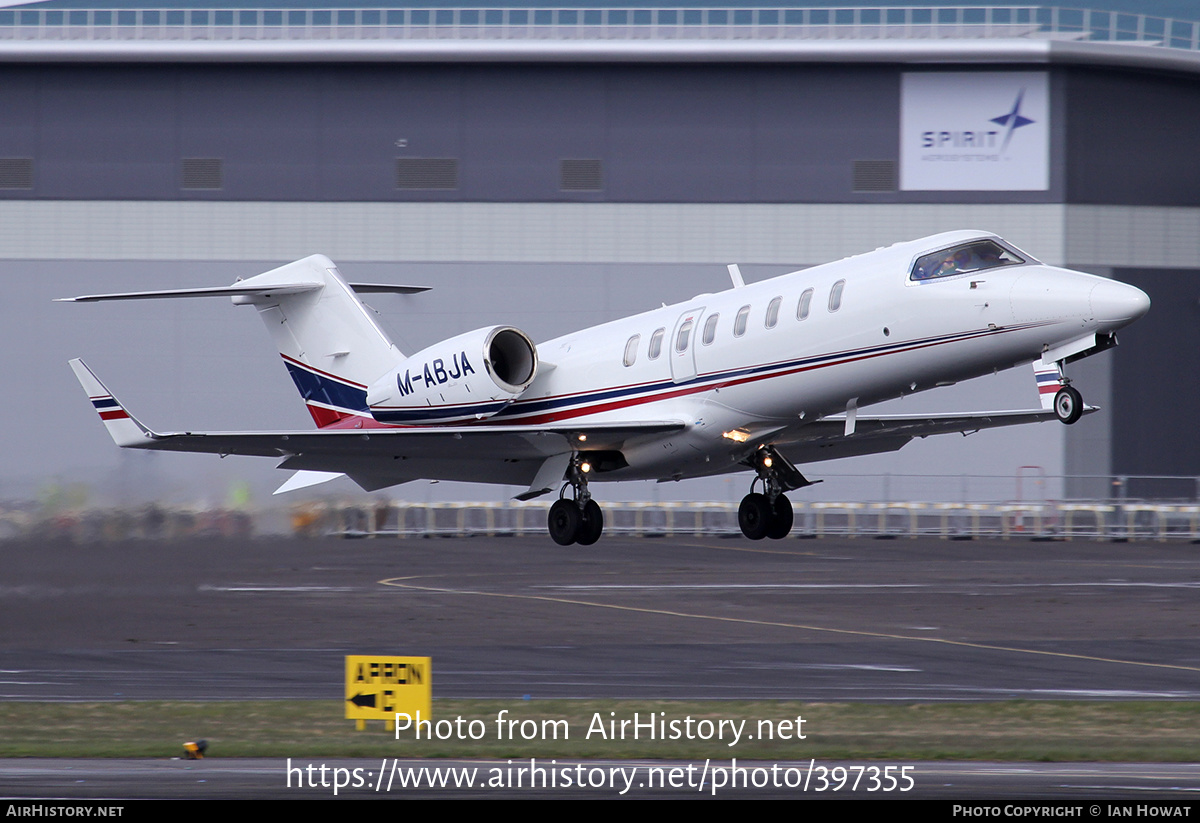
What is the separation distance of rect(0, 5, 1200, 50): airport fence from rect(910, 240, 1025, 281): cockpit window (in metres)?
21.5

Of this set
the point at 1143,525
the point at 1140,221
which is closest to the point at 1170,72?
the point at 1140,221

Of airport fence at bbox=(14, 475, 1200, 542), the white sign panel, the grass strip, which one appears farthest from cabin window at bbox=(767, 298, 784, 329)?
the white sign panel

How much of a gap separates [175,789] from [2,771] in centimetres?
249

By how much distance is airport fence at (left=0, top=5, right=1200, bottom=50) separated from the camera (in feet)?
121

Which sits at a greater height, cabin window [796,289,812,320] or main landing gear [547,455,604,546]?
cabin window [796,289,812,320]

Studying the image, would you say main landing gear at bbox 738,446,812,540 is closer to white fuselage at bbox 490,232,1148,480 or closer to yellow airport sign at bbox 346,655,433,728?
white fuselage at bbox 490,232,1148,480

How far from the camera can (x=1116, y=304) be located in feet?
49.1

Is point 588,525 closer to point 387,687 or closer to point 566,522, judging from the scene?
point 566,522

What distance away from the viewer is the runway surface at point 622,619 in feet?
73.7

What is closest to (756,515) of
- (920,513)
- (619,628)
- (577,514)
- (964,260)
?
(577,514)

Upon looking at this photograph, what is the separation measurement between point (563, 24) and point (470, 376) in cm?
2044

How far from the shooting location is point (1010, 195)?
3653cm

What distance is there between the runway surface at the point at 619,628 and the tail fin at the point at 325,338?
253cm

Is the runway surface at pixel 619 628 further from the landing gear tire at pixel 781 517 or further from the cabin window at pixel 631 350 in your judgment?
the cabin window at pixel 631 350
